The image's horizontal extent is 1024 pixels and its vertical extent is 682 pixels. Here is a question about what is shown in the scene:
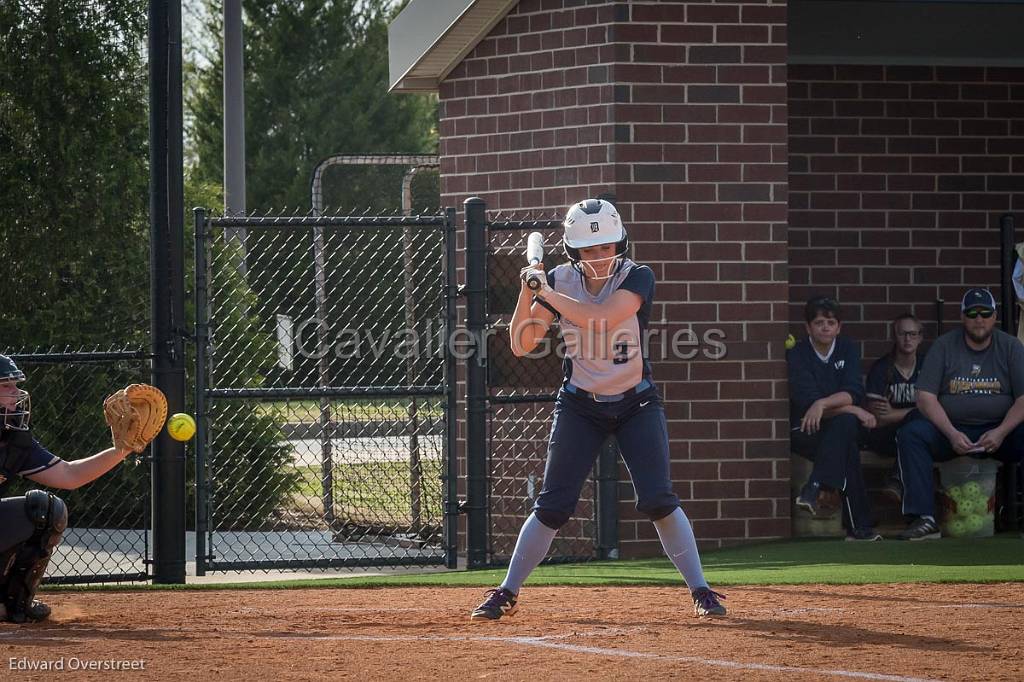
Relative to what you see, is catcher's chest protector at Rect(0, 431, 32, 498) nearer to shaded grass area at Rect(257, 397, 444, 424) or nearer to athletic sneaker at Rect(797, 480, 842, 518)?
shaded grass area at Rect(257, 397, 444, 424)

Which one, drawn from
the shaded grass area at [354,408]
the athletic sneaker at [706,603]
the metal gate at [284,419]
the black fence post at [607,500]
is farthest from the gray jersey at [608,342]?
the shaded grass area at [354,408]

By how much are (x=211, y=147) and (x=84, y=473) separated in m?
24.1

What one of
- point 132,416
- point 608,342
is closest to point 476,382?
point 608,342

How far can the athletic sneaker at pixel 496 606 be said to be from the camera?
7047 millimetres

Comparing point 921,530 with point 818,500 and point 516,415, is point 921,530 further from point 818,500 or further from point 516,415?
point 516,415

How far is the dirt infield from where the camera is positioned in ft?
19.3

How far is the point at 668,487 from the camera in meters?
6.98

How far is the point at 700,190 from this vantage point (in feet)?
33.6

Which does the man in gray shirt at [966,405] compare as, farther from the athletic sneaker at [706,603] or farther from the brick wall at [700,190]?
the athletic sneaker at [706,603]

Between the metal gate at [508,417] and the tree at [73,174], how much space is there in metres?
3.31

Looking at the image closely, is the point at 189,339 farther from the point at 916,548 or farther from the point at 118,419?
the point at 916,548

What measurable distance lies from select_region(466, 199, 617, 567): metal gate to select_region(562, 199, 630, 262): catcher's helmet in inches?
97.8

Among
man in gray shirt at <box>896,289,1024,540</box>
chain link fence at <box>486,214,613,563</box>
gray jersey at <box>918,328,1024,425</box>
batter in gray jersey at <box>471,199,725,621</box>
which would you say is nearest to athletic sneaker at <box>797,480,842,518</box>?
man in gray shirt at <box>896,289,1024,540</box>

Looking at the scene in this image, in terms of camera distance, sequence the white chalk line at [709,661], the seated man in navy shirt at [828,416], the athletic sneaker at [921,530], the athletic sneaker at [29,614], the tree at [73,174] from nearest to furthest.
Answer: the white chalk line at [709,661] → the athletic sneaker at [29,614] → the athletic sneaker at [921,530] → the seated man in navy shirt at [828,416] → the tree at [73,174]
